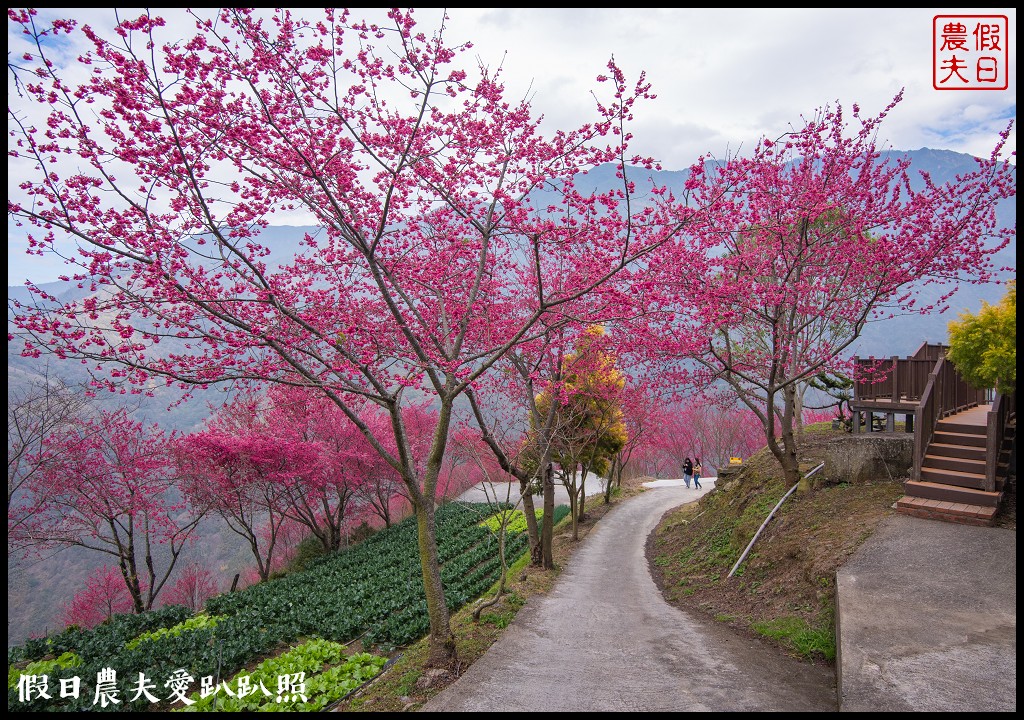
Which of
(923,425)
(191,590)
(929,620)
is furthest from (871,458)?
(191,590)

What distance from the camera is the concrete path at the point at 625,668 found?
4.73 metres

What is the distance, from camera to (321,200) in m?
5.57

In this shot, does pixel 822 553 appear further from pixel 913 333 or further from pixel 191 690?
pixel 913 333

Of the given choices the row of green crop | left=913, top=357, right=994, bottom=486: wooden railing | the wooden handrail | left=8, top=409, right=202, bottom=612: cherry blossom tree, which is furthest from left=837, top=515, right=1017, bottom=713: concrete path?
left=8, top=409, right=202, bottom=612: cherry blossom tree

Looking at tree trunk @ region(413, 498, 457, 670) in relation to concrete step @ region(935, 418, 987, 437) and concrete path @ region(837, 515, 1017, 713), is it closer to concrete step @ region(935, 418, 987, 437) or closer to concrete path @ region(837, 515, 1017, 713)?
concrete path @ region(837, 515, 1017, 713)

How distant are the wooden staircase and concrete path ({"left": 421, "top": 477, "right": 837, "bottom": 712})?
3.62 metres

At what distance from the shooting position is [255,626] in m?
8.59

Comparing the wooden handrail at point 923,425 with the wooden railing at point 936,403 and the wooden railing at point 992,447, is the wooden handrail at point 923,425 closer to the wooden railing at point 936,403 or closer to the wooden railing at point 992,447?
the wooden railing at point 936,403

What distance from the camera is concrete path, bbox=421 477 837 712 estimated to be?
4.73 meters

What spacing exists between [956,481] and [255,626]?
10.7 m

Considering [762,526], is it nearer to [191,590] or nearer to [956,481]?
[956,481]

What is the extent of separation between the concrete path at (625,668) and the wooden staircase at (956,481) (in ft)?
11.9

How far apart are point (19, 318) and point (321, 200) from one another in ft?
8.55

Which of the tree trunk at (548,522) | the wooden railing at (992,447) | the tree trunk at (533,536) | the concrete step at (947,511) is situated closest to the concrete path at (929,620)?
the concrete step at (947,511)
